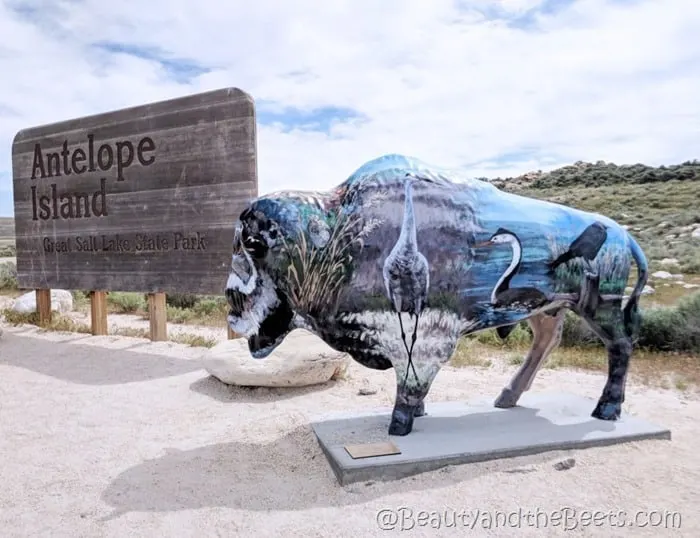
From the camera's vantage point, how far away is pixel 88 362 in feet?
22.4

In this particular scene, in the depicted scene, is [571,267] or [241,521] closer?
[241,521]

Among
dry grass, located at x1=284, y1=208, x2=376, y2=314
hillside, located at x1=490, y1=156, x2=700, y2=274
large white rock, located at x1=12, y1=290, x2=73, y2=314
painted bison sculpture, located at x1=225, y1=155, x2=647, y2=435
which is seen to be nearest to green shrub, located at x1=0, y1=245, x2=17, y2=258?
large white rock, located at x1=12, y1=290, x2=73, y2=314

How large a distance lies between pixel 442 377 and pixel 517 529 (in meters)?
3.19

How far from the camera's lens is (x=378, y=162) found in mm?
3344

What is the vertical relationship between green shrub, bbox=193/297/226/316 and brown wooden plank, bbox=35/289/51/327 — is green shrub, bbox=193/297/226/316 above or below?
below

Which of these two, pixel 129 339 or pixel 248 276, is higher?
pixel 248 276

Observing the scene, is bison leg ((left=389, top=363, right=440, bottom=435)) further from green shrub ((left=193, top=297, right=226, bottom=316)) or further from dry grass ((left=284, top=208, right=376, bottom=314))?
green shrub ((left=193, top=297, right=226, bottom=316))

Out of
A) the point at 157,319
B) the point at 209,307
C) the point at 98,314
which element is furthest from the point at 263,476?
the point at 209,307

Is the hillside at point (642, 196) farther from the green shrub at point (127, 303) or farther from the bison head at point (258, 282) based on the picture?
the bison head at point (258, 282)

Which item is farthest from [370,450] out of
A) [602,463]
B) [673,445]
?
[673,445]

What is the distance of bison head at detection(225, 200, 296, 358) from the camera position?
3232 millimetres

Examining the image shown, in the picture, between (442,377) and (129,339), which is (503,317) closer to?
(442,377)

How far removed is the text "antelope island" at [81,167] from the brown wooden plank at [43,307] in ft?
4.29

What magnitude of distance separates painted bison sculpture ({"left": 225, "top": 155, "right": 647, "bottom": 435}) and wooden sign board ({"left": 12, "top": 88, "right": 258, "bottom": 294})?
3.51 metres
